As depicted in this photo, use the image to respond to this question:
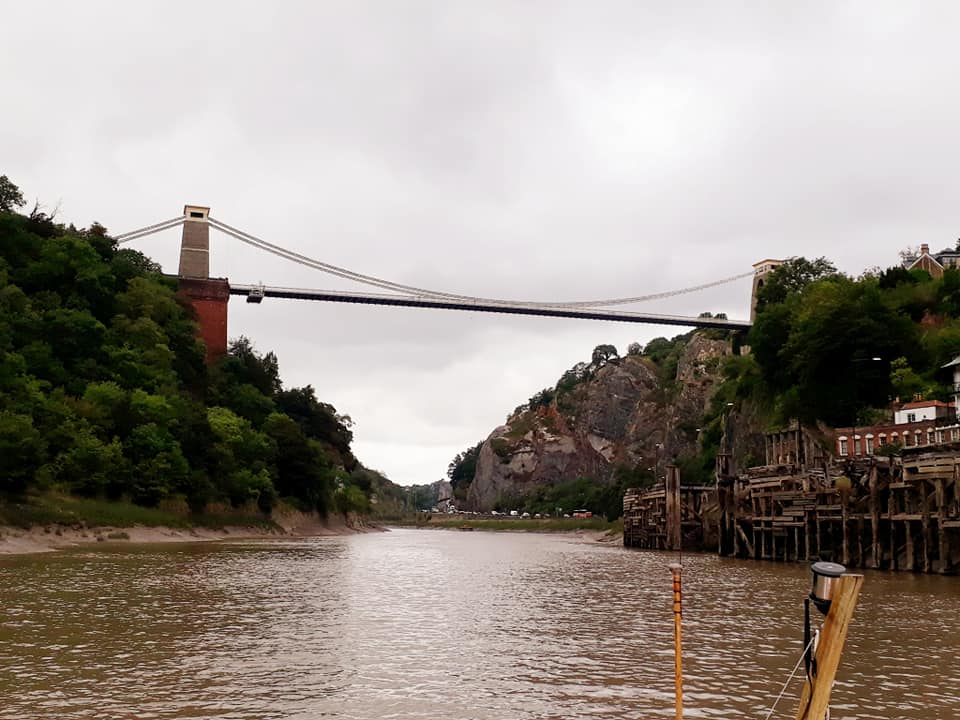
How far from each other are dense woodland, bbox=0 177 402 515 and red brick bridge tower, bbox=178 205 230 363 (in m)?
2.48

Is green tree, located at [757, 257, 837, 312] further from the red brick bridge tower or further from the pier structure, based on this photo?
the red brick bridge tower

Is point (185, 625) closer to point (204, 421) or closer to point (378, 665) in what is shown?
point (378, 665)

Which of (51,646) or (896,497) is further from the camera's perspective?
(896,497)

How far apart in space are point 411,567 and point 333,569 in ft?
17.2

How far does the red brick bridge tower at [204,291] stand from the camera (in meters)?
115

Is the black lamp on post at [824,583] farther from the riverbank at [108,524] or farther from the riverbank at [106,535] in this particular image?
the riverbank at [108,524]

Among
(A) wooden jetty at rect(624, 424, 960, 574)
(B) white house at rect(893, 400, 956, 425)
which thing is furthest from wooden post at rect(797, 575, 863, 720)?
(B) white house at rect(893, 400, 956, 425)

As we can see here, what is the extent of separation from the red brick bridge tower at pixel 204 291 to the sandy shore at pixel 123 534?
1124 inches

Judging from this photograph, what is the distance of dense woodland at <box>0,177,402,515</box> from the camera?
205 feet

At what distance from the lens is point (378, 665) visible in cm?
1581

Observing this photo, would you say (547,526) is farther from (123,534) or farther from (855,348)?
(123,534)

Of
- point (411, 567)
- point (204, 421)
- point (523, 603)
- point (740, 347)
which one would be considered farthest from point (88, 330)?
point (740, 347)

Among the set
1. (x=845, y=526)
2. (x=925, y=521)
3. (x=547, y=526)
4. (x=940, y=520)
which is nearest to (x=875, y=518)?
(x=845, y=526)

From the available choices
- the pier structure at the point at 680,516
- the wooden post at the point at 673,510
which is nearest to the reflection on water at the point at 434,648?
the wooden post at the point at 673,510
